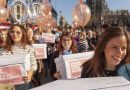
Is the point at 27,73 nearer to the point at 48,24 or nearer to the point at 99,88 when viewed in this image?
the point at 99,88

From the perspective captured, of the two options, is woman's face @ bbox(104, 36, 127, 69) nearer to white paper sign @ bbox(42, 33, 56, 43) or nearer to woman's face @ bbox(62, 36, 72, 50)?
woman's face @ bbox(62, 36, 72, 50)

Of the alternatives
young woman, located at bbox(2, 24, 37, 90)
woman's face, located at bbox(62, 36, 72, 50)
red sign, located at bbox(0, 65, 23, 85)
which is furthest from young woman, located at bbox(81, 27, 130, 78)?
woman's face, located at bbox(62, 36, 72, 50)

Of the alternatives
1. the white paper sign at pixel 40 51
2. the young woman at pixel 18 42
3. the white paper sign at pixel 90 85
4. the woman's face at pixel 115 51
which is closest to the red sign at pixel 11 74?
the young woman at pixel 18 42

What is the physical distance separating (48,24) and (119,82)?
14.3m

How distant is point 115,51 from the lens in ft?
8.14

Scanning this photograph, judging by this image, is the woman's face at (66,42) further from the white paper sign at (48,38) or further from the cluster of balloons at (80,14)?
the white paper sign at (48,38)

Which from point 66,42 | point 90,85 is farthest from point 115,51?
point 66,42

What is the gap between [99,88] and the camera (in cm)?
147

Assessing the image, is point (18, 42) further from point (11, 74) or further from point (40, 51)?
point (40, 51)

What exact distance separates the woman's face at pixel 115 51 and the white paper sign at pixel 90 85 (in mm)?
875

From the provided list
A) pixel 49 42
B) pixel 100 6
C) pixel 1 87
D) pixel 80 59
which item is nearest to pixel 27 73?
pixel 80 59

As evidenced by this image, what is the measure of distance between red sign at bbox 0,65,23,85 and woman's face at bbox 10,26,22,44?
0.83 metres

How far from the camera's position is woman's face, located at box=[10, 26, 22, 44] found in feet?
15.3

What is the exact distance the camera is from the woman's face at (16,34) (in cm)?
468
